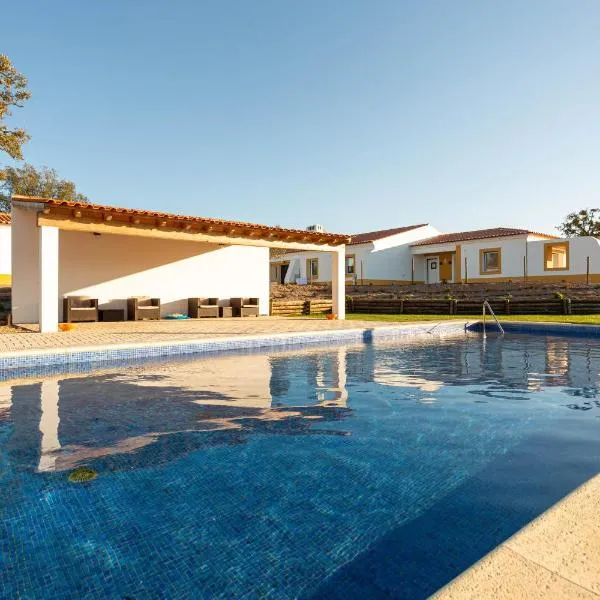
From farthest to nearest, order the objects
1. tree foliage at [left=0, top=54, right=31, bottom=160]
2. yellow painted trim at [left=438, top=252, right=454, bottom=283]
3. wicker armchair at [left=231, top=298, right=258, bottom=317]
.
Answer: yellow painted trim at [left=438, top=252, right=454, bottom=283] → tree foliage at [left=0, top=54, right=31, bottom=160] → wicker armchair at [left=231, top=298, right=258, bottom=317]

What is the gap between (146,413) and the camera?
18.3 ft

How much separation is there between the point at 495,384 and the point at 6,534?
6.68m

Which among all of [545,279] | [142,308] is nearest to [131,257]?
[142,308]

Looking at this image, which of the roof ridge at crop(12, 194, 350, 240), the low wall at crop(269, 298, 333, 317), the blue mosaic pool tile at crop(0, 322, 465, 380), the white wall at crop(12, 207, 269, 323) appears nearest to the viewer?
the blue mosaic pool tile at crop(0, 322, 465, 380)

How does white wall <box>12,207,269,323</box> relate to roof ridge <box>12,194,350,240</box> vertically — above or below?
below

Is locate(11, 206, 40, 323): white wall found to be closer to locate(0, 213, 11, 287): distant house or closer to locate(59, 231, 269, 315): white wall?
locate(59, 231, 269, 315): white wall

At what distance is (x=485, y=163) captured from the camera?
18.6 metres

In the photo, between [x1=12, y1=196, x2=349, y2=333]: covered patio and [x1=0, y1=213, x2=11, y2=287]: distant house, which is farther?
[x1=0, y1=213, x2=11, y2=287]: distant house

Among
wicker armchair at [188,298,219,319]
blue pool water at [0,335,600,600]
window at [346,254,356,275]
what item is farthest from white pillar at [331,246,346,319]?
window at [346,254,356,275]

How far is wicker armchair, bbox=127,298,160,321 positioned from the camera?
53.5 feet

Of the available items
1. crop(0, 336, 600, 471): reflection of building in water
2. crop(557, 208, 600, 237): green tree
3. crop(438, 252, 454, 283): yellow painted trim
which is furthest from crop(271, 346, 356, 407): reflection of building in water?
crop(557, 208, 600, 237): green tree

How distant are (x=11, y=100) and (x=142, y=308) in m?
11.7

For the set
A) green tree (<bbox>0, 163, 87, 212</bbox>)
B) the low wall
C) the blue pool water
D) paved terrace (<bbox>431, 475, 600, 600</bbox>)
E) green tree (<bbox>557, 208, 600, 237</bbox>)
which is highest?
green tree (<bbox>0, 163, 87, 212</bbox>)

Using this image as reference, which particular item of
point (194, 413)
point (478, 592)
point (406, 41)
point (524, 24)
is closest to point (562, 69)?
point (524, 24)
